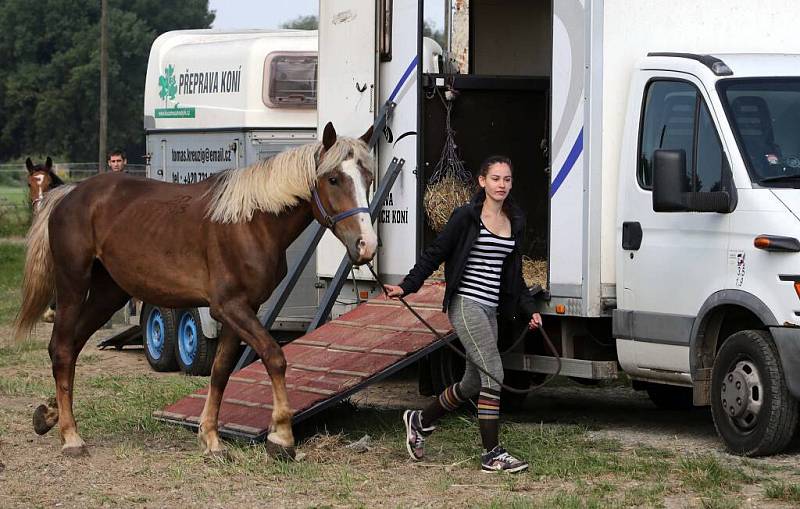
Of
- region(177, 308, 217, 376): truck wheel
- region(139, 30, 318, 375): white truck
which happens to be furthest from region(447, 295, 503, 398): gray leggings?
region(177, 308, 217, 376): truck wheel

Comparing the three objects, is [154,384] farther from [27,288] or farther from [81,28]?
[81,28]

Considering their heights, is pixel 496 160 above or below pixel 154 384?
above

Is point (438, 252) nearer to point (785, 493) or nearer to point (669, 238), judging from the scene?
point (669, 238)

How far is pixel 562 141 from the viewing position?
901cm

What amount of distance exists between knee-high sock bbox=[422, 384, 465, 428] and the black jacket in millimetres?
483

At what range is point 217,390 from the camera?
27.8ft

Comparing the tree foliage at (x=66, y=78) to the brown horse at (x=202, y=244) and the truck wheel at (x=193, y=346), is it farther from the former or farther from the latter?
the brown horse at (x=202, y=244)

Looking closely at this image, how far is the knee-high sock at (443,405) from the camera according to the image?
797 centimetres

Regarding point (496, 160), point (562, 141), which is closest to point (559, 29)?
point (562, 141)

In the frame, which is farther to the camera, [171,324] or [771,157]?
[171,324]

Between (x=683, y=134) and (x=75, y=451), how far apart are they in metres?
4.08

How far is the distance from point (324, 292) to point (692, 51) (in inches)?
146

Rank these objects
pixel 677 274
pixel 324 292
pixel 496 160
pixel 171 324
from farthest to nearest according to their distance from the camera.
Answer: pixel 171 324 < pixel 324 292 < pixel 677 274 < pixel 496 160

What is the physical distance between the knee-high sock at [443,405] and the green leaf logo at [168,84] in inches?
291
